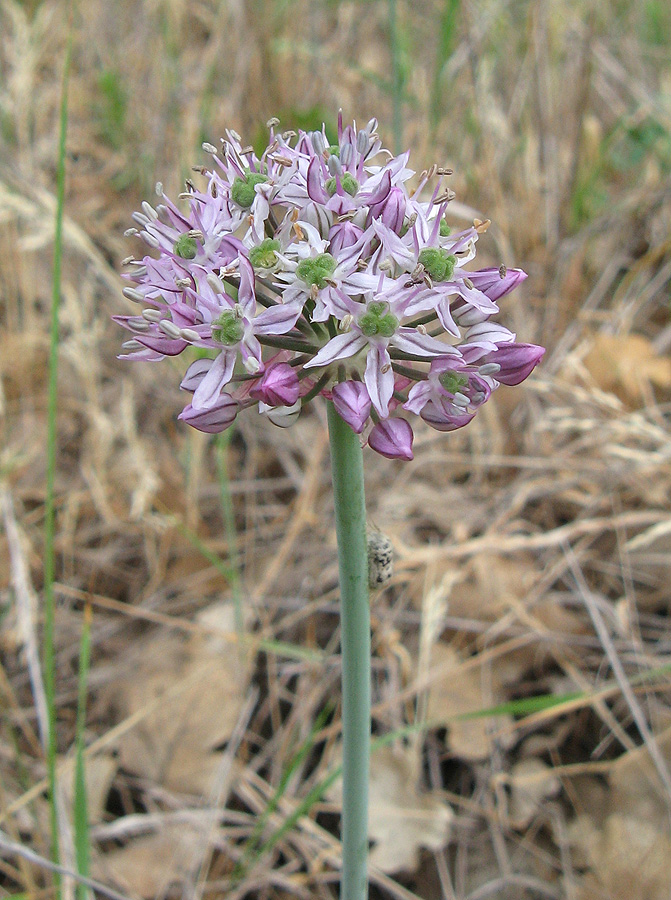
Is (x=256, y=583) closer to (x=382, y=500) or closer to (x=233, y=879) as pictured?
(x=382, y=500)

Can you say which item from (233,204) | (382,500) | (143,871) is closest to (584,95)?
(382,500)

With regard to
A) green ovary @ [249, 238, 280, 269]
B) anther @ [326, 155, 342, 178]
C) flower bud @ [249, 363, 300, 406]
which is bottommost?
flower bud @ [249, 363, 300, 406]

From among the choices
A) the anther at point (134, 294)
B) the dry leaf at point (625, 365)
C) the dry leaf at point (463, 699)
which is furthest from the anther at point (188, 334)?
the dry leaf at point (625, 365)

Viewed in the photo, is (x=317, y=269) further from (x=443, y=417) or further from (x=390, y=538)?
(x=390, y=538)

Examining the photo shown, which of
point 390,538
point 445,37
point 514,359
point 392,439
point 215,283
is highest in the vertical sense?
point 445,37

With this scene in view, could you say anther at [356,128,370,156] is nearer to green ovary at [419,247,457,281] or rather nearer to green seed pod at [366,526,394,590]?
green ovary at [419,247,457,281]

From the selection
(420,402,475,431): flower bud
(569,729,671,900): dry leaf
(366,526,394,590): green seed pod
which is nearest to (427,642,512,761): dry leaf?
(569,729,671,900): dry leaf

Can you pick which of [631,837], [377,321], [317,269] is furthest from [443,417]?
[631,837]
